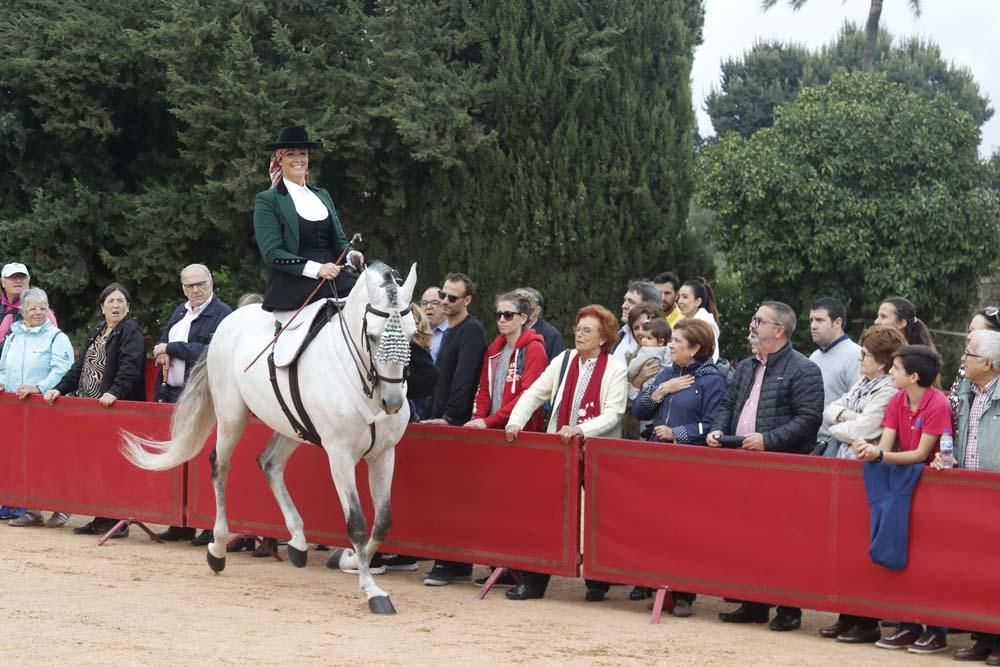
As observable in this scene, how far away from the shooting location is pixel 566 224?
2348cm

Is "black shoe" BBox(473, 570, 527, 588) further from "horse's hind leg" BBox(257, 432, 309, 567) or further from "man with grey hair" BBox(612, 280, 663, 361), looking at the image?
"man with grey hair" BBox(612, 280, 663, 361)

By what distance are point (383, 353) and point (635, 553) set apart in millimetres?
1998

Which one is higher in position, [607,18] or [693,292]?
[607,18]

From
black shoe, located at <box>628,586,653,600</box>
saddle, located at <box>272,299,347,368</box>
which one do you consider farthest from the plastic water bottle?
saddle, located at <box>272,299,347,368</box>

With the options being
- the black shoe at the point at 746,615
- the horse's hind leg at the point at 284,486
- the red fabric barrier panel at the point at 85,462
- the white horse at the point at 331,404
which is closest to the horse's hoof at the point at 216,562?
the white horse at the point at 331,404

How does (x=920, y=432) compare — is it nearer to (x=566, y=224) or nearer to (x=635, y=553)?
(x=635, y=553)

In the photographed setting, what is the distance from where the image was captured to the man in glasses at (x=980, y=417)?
23.3 feet

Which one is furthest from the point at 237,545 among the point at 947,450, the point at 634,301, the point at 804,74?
the point at 804,74

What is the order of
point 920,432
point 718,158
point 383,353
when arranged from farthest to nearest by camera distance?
1. point 718,158
2. point 383,353
3. point 920,432

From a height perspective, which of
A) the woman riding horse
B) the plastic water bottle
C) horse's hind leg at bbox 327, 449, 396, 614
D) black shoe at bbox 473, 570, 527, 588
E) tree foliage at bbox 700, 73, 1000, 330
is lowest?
black shoe at bbox 473, 570, 527, 588

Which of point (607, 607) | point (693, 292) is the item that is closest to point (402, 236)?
point (693, 292)

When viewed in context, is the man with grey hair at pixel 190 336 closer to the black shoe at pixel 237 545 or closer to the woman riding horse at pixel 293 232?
the black shoe at pixel 237 545

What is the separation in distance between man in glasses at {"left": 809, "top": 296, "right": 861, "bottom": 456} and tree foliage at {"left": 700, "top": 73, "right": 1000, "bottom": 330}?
61.9 feet

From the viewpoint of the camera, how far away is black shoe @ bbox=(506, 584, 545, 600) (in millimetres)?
8594
